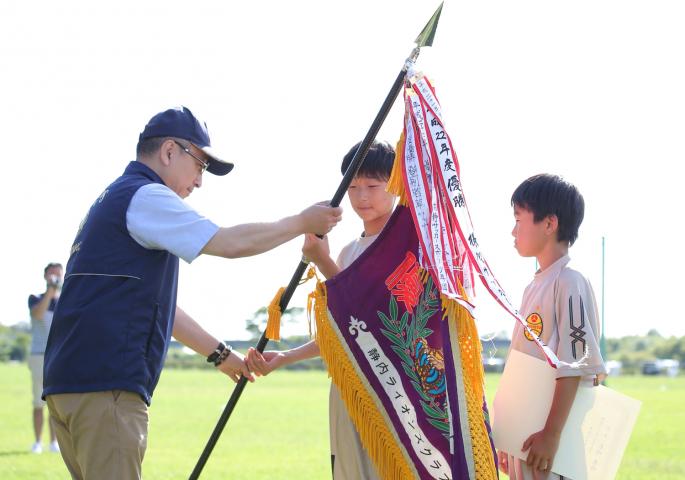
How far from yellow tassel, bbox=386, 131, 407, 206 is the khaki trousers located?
1.41 m

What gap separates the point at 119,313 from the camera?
12.0 feet

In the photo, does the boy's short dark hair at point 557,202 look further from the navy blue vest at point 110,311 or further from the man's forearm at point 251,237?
the navy blue vest at point 110,311

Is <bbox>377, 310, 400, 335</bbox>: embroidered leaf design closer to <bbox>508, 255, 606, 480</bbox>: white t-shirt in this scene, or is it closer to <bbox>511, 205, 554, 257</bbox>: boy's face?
<bbox>508, 255, 606, 480</bbox>: white t-shirt

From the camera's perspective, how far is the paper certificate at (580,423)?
3912mm

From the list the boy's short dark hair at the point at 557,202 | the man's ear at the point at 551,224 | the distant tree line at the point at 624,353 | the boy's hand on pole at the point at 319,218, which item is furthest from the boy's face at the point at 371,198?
the distant tree line at the point at 624,353

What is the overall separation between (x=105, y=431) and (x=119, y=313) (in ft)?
1.48

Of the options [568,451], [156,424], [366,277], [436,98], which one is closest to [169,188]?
[366,277]

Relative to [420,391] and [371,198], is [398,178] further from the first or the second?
[420,391]

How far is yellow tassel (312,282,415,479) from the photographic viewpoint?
13.6ft

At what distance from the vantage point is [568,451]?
3.91 metres

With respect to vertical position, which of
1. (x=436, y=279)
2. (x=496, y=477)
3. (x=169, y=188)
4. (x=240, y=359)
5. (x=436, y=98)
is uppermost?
(x=436, y=98)

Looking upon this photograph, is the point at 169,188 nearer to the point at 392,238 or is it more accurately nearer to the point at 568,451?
the point at 392,238

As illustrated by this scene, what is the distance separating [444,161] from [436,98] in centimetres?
32

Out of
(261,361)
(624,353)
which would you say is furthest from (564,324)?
(624,353)
